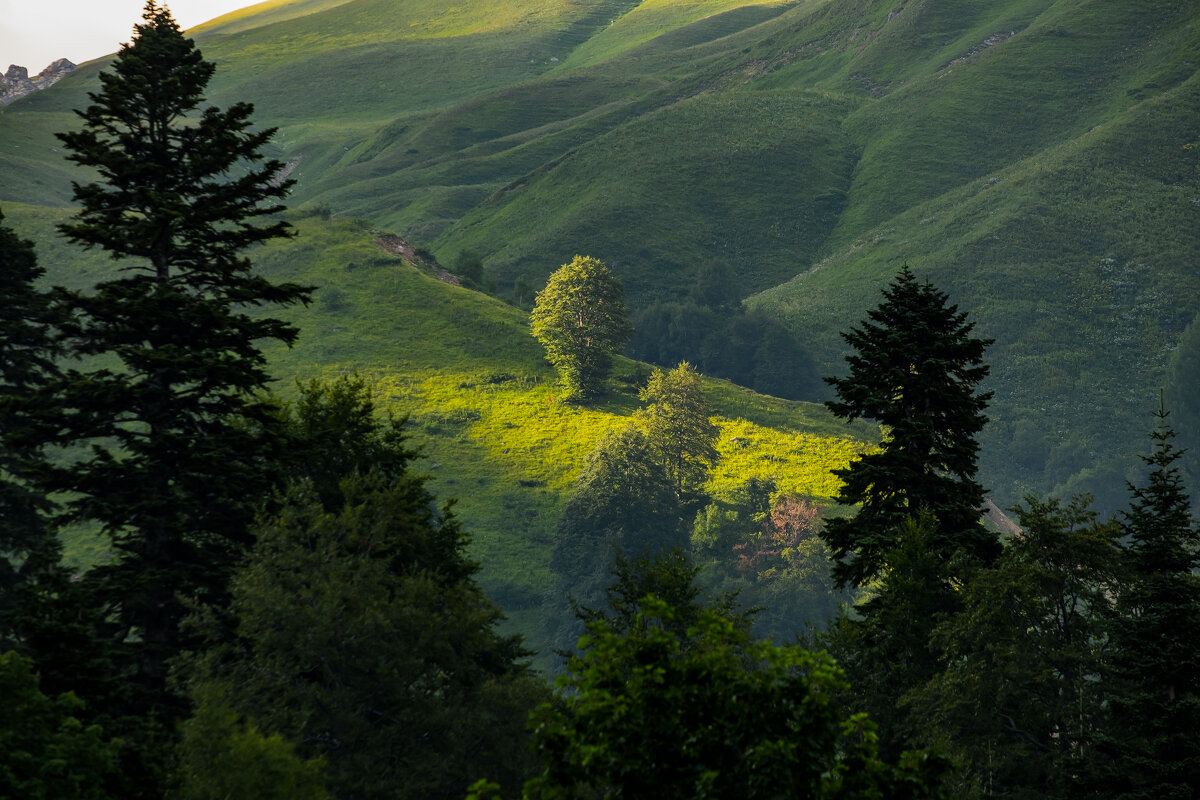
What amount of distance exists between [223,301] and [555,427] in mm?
87941

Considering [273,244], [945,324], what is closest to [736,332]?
[273,244]

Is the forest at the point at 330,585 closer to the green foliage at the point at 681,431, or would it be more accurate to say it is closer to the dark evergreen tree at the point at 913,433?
the dark evergreen tree at the point at 913,433

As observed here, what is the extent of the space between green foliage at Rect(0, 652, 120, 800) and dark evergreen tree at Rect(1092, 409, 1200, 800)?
1766 cm

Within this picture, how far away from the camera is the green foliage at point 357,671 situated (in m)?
21.8

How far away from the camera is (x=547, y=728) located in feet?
40.7

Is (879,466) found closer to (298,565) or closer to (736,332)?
(298,565)

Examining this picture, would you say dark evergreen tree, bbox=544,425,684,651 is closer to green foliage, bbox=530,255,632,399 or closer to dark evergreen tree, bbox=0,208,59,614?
green foliage, bbox=530,255,632,399

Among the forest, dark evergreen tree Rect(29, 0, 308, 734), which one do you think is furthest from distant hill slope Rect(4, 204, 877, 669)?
dark evergreen tree Rect(29, 0, 308, 734)

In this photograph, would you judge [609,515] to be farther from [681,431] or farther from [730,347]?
[730,347]

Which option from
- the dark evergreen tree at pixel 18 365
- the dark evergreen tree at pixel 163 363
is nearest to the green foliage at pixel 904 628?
the dark evergreen tree at pixel 163 363

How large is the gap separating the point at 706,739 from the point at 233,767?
29.5ft

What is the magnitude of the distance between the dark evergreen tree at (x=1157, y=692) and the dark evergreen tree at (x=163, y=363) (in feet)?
64.6

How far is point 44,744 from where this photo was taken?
1380 cm

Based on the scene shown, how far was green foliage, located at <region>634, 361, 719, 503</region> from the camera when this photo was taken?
106 metres
